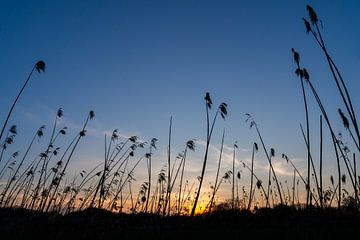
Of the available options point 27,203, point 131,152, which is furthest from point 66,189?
point 131,152

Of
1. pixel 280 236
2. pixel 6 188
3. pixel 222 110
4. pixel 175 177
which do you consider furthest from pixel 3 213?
pixel 280 236

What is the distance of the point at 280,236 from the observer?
12.8 ft

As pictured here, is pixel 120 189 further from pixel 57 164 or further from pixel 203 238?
pixel 203 238

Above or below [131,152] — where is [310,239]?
below

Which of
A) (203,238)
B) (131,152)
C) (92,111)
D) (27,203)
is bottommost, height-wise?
(203,238)

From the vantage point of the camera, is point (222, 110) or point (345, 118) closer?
point (345, 118)

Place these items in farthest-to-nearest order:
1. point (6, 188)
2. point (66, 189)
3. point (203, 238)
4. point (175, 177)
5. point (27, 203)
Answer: point (66, 189)
point (27, 203)
point (6, 188)
point (175, 177)
point (203, 238)

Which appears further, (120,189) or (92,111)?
(120,189)

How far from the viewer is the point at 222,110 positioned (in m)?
6.33

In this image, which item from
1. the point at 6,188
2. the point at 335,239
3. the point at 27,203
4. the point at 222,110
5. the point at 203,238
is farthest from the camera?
the point at 27,203

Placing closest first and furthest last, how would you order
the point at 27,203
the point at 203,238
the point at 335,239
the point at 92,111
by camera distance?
the point at 335,239 → the point at 203,238 → the point at 92,111 → the point at 27,203

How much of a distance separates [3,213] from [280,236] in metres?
9.14

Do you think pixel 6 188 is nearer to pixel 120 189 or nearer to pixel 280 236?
pixel 120 189

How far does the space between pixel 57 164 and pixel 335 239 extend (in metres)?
8.03
